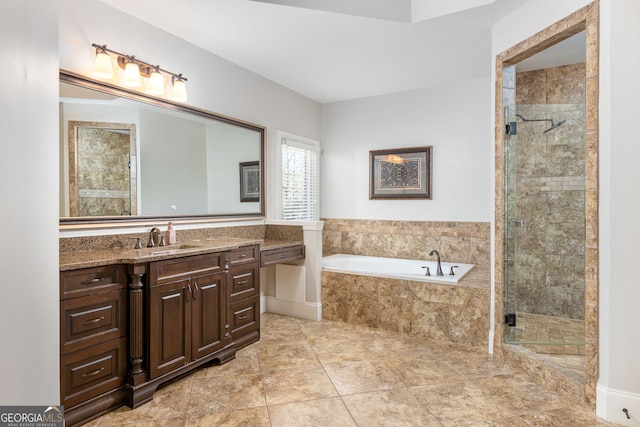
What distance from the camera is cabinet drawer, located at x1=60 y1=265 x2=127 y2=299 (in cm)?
185

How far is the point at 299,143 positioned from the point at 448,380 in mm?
3159

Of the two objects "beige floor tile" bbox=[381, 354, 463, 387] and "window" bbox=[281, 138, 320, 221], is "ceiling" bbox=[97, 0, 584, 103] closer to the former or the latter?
"window" bbox=[281, 138, 320, 221]

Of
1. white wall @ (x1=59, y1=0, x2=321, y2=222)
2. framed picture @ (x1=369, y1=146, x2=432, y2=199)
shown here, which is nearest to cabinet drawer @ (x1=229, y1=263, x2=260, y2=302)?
white wall @ (x1=59, y1=0, x2=321, y2=222)

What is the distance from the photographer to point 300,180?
15.1 feet

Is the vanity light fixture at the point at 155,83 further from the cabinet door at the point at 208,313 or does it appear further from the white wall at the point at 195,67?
the cabinet door at the point at 208,313

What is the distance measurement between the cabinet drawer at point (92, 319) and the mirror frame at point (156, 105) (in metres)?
0.62

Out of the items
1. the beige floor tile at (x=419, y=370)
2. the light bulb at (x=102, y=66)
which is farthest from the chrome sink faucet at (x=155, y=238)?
the beige floor tile at (x=419, y=370)

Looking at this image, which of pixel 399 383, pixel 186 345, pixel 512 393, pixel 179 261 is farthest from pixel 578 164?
pixel 186 345

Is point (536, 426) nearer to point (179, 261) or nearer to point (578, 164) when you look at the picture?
point (578, 164)

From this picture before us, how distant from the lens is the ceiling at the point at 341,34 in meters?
2.54

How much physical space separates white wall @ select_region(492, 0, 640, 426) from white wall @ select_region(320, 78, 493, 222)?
6.08 feet

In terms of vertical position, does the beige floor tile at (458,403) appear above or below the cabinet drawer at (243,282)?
below

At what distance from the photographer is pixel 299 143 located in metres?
4.57

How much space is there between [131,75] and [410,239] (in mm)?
3333
